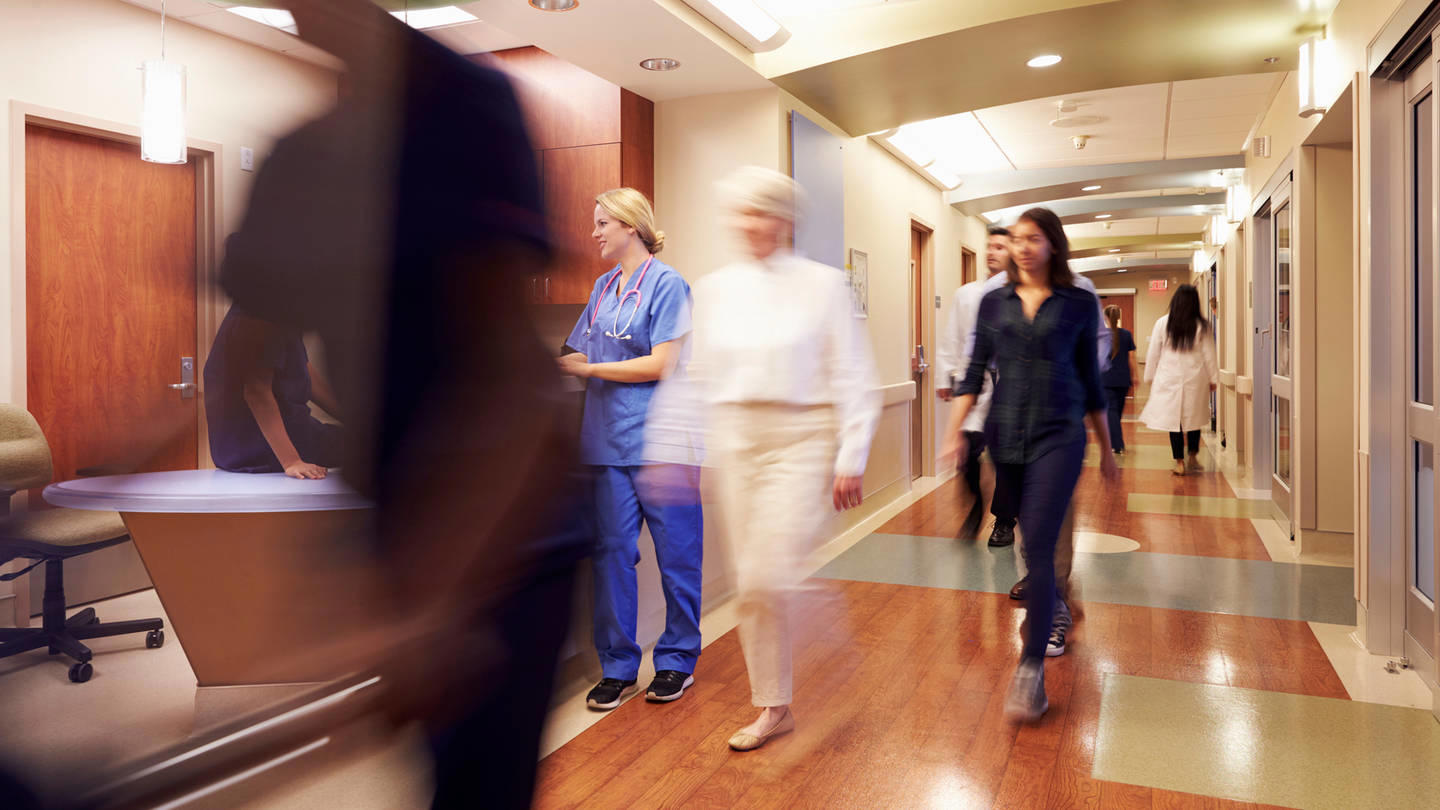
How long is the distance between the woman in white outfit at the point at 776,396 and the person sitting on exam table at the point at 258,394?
1.62 meters

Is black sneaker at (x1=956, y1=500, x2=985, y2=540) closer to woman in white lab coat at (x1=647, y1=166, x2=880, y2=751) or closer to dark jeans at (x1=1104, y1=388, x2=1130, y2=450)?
woman in white lab coat at (x1=647, y1=166, x2=880, y2=751)

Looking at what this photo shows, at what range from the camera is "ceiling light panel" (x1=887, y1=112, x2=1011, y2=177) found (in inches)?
272

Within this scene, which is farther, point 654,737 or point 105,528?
point 654,737

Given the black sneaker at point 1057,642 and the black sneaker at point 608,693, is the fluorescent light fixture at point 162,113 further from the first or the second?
the black sneaker at point 1057,642

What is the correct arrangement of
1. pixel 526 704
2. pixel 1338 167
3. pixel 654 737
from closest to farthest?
pixel 526 704
pixel 654 737
pixel 1338 167

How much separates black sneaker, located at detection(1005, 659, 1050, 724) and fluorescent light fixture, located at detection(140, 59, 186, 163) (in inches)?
97.4

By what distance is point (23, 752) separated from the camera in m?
0.61

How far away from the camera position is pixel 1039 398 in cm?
270

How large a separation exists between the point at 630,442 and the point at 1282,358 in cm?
472

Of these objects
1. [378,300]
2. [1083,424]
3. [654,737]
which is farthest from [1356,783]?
[378,300]

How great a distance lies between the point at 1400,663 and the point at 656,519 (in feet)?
8.45

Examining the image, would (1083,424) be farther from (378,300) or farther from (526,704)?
(378,300)

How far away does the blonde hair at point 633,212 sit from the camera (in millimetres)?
2779

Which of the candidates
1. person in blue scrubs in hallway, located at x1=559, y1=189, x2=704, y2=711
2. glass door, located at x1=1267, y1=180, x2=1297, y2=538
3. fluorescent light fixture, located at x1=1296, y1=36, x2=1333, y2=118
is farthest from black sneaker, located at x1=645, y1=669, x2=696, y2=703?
glass door, located at x1=1267, y1=180, x2=1297, y2=538
